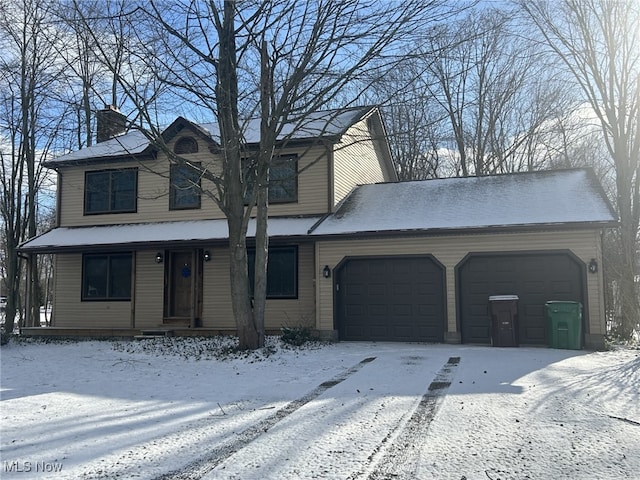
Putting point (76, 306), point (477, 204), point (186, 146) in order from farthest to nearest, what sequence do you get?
point (76, 306)
point (186, 146)
point (477, 204)

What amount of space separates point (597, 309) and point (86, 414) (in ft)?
33.5

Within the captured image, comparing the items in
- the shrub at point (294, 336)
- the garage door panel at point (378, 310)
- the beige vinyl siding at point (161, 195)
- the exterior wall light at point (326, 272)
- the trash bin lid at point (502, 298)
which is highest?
the beige vinyl siding at point (161, 195)

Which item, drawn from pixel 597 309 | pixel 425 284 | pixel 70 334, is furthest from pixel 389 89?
pixel 70 334

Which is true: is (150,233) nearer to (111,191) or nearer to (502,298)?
(111,191)

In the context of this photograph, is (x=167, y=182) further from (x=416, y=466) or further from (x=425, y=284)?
(x=416, y=466)

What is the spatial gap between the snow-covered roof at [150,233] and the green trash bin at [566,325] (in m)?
6.17

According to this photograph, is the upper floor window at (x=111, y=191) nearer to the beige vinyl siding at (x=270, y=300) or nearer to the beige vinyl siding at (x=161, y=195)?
the beige vinyl siding at (x=161, y=195)

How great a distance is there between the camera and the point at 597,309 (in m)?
11.0

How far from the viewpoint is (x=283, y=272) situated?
14.3 metres

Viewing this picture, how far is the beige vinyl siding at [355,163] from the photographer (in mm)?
14914

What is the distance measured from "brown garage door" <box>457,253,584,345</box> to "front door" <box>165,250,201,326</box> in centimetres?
776

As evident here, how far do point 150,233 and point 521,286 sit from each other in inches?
405

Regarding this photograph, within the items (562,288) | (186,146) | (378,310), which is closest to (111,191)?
(186,146)

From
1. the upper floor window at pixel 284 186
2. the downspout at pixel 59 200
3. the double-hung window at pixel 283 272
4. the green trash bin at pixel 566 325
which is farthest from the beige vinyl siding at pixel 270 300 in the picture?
the green trash bin at pixel 566 325
